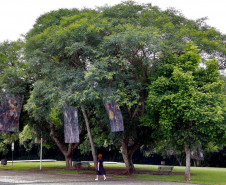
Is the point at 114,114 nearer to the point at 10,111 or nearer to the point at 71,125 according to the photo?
the point at 71,125

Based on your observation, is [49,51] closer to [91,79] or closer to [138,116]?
[91,79]

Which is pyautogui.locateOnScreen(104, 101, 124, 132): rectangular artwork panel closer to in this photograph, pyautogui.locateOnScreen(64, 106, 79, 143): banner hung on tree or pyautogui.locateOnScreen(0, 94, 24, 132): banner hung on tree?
pyautogui.locateOnScreen(64, 106, 79, 143): banner hung on tree

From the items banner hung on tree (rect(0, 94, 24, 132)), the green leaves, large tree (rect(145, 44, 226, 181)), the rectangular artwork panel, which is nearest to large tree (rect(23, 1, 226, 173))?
the rectangular artwork panel

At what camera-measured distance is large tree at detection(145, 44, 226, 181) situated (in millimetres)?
16688

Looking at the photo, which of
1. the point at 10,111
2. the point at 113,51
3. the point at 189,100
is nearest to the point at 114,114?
the point at 113,51

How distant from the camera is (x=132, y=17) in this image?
20891 millimetres

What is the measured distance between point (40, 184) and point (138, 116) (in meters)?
9.37

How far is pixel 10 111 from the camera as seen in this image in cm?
2339

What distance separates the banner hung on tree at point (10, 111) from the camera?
2291cm

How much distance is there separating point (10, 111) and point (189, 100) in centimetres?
1374

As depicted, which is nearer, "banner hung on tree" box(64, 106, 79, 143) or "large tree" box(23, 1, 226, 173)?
"large tree" box(23, 1, 226, 173)

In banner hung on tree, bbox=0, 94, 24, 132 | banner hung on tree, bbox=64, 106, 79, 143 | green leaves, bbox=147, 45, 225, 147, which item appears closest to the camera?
green leaves, bbox=147, 45, 225, 147

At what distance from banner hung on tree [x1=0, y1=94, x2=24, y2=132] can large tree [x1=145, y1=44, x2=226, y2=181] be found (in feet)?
34.8

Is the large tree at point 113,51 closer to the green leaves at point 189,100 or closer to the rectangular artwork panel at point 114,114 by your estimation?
the rectangular artwork panel at point 114,114
